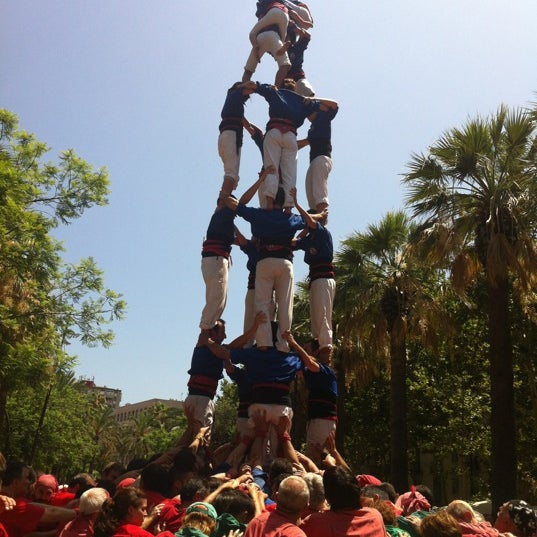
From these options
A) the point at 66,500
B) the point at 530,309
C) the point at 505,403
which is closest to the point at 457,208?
the point at 505,403

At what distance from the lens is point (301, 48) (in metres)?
13.3

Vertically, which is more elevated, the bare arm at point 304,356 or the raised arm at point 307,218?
the raised arm at point 307,218

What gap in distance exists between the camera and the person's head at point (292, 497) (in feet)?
11.6

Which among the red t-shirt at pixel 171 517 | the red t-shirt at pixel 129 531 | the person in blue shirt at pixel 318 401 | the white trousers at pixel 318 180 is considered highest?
the white trousers at pixel 318 180

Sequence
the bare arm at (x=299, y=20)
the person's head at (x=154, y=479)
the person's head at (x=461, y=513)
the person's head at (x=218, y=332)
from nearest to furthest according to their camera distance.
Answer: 1. the person's head at (x=461, y=513)
2. the person's head at (x=154, y=479)
3. the person's head at (x=218, y=332)
4. the bare arm at (x=299, y=20)

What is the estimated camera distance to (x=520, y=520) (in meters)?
4.29

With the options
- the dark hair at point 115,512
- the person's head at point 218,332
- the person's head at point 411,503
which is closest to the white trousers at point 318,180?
the person's head at point 218,332

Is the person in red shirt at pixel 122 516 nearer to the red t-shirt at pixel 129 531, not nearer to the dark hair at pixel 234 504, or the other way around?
the red t-shirt at pixel 129 531

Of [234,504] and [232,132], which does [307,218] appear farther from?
[234,504]

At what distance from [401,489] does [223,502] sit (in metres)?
13.2

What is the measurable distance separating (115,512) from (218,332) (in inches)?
268

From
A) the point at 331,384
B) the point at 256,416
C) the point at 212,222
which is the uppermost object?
the point at 212,222

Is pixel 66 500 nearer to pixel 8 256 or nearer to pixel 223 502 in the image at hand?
pixel 223 502

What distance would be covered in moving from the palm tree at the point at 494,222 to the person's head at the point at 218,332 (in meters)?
5.42
